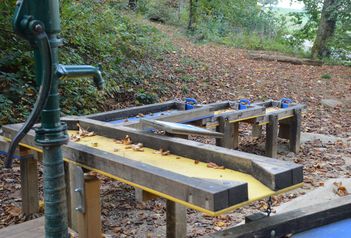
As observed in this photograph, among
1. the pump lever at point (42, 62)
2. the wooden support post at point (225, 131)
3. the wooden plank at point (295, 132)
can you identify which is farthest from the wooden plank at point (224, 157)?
the wooden plank at point (295, 132)

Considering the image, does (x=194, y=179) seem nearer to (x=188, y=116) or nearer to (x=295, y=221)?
(x=295, y=221)

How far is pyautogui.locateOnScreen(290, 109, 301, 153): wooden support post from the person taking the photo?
674 centimetres

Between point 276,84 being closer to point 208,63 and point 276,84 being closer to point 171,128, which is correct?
point 208,63

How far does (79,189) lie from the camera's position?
3121mm

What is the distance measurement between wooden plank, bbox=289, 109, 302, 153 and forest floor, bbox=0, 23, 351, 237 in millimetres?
118

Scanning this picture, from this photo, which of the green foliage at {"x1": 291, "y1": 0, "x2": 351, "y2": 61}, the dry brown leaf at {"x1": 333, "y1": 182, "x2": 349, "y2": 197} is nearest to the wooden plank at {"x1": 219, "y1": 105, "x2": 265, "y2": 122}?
the dry brown leaf at {"x1": 333, "y1": 182, "x2": 349, "y2": 197}

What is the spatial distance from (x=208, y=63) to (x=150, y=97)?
464cm

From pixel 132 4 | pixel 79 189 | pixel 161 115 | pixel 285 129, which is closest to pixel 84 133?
pixel 79 189

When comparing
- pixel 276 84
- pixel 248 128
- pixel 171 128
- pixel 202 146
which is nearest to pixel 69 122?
pixel 171 128

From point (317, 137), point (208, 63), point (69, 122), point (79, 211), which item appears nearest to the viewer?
point (79, 211)

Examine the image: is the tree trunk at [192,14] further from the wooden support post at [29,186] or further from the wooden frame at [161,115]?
the wooden support post at [29,186]

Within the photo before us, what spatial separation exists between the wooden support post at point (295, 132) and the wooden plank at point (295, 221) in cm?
413

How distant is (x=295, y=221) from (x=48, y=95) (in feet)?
4.89

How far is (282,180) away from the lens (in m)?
2.23
